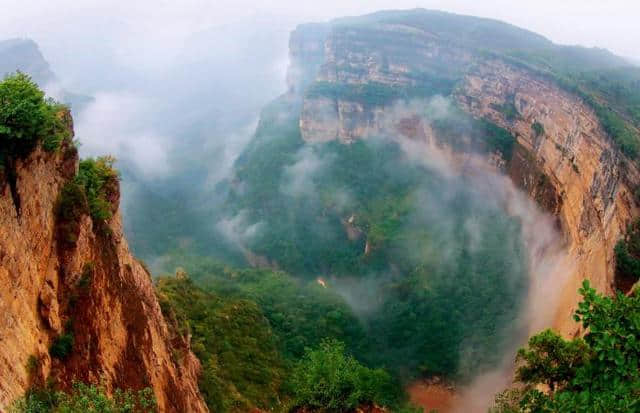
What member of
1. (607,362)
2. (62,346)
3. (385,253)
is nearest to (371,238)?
(385,253)

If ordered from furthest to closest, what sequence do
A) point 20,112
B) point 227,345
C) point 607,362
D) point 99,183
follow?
point 227,345
point 99,183
point 20,112
point 607,362

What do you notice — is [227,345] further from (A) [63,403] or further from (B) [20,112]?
(B) [20,112]

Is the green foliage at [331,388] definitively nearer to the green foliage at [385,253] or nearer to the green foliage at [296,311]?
the green foliage at [296,311]

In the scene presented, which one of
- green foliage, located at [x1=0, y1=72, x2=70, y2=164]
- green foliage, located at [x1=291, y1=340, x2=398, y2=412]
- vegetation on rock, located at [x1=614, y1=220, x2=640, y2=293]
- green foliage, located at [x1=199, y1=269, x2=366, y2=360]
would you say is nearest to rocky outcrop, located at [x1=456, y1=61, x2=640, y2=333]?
vegetation on rock, located at [x1=614, y1=220, x2=640, y2=293]

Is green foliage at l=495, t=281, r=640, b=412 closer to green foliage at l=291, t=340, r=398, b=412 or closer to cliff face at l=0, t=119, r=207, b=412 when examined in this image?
green foliage at l=291, t=340, r=398, b=412

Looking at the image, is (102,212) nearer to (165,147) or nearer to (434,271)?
(434,271)

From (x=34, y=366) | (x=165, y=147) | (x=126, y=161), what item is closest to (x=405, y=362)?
(x=34, y=366)

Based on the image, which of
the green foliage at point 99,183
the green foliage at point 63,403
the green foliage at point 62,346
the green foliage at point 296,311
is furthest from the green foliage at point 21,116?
the green foliage at point 296,311
